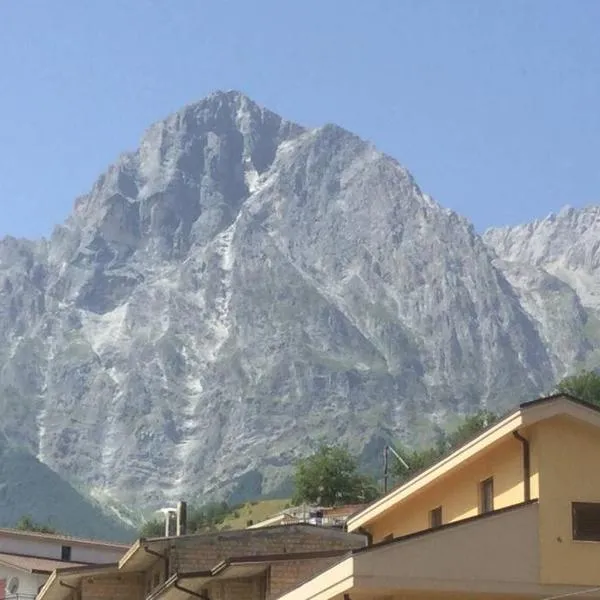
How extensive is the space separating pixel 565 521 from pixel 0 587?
4222cm

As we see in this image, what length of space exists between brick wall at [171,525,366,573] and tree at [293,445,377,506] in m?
99.2

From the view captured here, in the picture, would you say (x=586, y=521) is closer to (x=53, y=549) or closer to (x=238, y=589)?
(x=238, y=589)

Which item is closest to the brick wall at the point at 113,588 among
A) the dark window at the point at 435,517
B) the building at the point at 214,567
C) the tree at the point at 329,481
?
the building at the point at 214,567

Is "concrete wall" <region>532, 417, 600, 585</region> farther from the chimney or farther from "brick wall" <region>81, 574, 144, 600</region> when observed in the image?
the chimney

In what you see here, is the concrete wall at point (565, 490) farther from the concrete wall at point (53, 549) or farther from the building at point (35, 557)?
the concrete wall at point (53, 549)

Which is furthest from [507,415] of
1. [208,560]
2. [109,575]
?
[109,575]

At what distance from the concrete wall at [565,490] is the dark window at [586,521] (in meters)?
0.08

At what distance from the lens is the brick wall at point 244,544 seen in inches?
1480

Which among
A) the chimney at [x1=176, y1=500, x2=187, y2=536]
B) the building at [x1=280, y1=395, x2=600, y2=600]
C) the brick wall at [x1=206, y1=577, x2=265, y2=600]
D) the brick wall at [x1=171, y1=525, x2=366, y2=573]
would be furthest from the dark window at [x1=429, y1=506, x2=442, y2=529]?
the chimney at [x1=176, y1=500, x2=187, y2=536]

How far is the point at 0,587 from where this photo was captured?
60656 millimetres

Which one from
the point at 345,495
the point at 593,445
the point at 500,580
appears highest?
the point at 345,495

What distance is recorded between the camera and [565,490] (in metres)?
22.5

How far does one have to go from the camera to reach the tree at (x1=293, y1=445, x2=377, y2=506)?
139875 millimetres

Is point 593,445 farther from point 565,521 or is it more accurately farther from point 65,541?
point 65,541
